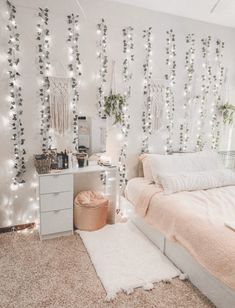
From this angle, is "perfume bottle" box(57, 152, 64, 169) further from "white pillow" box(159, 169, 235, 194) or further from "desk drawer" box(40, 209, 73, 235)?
"white pillow" box(159, 169, 235, 194)

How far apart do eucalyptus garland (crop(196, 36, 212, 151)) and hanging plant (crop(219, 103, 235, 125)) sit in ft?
0.96

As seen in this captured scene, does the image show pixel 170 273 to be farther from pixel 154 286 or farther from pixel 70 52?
pixel 70 52

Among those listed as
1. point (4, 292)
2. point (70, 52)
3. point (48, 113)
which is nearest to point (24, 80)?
point (48, 113)

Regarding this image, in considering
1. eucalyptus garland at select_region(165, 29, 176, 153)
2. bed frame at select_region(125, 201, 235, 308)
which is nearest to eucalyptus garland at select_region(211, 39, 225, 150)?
eucalyptus garland at select_region(165, 29, 176, 153)

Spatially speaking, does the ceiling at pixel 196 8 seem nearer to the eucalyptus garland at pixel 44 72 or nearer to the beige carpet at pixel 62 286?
the eucalyptus garland at pixel 44 72

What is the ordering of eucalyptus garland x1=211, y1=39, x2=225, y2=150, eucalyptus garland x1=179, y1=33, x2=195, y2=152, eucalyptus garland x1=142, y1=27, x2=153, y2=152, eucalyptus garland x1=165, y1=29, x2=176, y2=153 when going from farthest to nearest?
eucalyptus garland x1=211, y1=39, x2=225, y2=150 → eucalyptus garland x1=179, y1=33, x2=195, y2=152 → eucalyptus garland x1=165, y1=29, x2=176, y2=153 → eucalyptus garland x1=142, y1=27, x2=153, y2=152

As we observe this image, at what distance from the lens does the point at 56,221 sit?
102 inches

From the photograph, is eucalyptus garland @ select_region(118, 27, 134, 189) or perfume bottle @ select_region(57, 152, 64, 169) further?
eucalyptus garland @ select_region(118, 27, 134, 189)

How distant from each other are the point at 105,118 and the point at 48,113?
687 mm

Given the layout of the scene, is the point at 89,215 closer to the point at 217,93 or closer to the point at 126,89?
the point at 126,89

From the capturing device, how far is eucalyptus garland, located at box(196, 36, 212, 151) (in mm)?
3400

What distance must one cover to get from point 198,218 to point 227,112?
2262 millimetres

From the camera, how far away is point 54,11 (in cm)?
262

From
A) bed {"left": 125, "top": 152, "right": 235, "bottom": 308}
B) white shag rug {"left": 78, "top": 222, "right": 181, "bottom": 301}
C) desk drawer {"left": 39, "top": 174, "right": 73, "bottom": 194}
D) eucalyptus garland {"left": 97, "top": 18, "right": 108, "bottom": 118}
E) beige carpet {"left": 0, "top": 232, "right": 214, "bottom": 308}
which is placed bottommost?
beige carpet {"left": 0, "top": 232, "right": 214, "bottom": 308}
